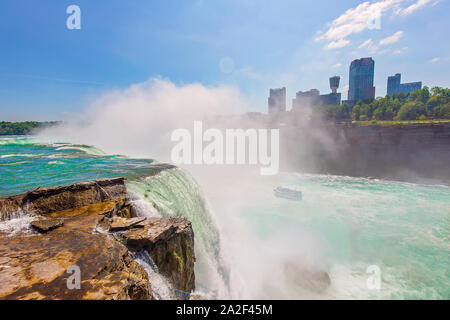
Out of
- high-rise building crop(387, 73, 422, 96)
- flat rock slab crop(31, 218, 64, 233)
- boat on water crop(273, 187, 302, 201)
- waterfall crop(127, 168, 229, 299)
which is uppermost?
high-rise building crop(387, 73, 422, 96)

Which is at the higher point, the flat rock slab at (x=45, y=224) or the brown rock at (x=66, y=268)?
the flat rock slab at (x=45, y=224)

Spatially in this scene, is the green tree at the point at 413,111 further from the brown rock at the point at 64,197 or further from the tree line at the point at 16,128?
the tree line at the point at 16,128

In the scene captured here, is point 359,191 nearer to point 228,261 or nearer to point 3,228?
point 228,261

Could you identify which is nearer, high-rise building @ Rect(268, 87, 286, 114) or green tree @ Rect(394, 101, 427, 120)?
green tree @ Rect(394, 101, 427, 120)

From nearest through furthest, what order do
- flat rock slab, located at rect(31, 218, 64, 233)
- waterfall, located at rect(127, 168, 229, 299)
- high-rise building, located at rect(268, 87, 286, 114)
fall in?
flat rock slab, located at rect(31, 218, 64, 233) → waterfall, located at rect(127, 168, 229, 299) → high-rise building, located at rect(268, 87, 286, 114)

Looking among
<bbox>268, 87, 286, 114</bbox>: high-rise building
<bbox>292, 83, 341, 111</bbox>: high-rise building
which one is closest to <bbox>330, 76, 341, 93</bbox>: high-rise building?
<bbox>292, 83, 341, 111</bbox>: high-rise building

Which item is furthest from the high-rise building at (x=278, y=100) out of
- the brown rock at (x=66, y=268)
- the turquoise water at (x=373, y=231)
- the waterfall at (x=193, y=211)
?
the brown rock at (x=66, y=268)

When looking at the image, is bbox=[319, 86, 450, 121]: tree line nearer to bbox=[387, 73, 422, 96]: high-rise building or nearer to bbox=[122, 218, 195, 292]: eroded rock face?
bbox=[387, 73, 422, 96]: high-rise building

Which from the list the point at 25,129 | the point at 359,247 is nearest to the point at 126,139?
the point at 359,247
